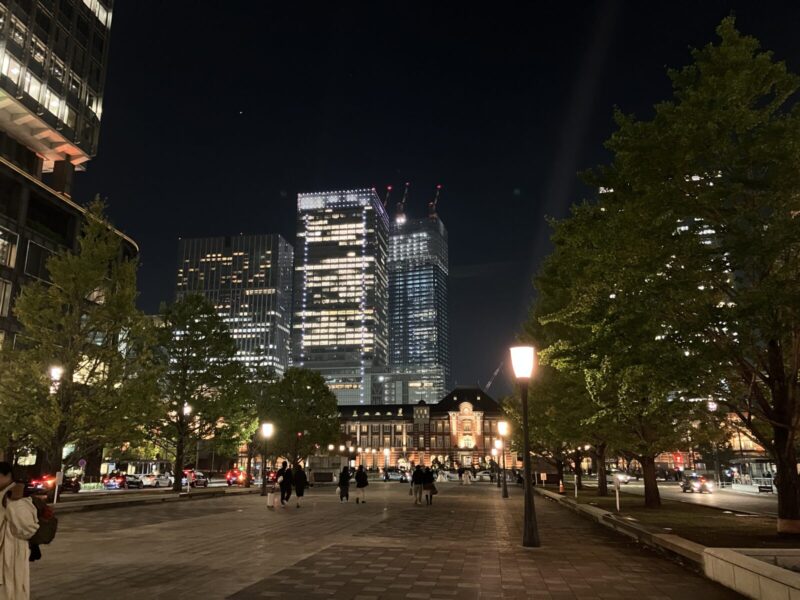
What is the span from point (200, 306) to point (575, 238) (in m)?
30.0

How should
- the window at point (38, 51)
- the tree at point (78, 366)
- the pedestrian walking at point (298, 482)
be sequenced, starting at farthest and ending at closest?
1. the window at point (38, 51)
2. the pedestrian walking at point (298, 482)
3. the tree at point (78, 366)

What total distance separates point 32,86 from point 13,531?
5967 cm

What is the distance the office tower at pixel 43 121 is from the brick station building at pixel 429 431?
7948 cm

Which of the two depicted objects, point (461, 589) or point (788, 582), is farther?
point (461, 589)

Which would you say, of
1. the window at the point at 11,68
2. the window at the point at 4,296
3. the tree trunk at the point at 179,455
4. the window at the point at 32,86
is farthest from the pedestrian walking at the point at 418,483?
the window at the point at 32,86

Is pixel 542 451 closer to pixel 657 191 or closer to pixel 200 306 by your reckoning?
pixel 200 306

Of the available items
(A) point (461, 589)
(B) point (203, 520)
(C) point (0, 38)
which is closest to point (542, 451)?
(B) point (203, 520)

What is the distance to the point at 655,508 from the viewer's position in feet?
79.0

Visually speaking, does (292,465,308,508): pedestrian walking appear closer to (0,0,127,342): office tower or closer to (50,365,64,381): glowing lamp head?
(50,365,64,381): glowing lamp head

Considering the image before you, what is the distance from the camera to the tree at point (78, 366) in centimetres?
2547

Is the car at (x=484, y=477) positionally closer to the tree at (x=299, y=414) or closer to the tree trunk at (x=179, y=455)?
the tree at (x=299, y=414)

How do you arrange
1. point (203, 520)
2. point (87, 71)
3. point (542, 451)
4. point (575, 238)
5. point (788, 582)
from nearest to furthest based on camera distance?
1. point (788, 582)
2. point (575, 238)
3. point (203, 520)
4. point (542, 451)
5. point (87, 71)

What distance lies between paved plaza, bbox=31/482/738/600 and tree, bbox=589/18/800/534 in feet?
15.6

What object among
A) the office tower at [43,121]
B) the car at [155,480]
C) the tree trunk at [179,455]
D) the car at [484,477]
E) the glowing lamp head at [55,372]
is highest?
the office tower at [43,121]
